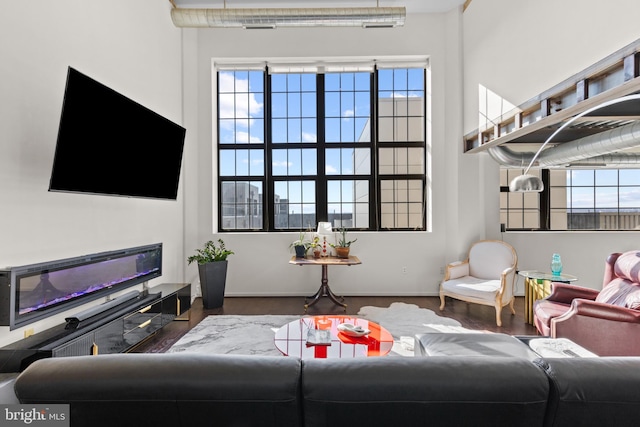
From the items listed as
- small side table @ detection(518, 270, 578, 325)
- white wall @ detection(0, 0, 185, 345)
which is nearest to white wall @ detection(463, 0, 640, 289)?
small side table @ detection(518, 270, 578, 325)

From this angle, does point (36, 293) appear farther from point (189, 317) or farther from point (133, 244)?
point (189, 317)

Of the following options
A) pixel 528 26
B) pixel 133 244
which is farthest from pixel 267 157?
pixel 528 26

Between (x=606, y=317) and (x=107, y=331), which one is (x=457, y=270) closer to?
(x=606, y=317)

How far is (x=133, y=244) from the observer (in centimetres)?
350

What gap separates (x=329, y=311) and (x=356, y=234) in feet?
4.28

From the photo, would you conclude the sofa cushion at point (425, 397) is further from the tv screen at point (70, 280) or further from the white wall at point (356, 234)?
the white wall at point (356, 234)

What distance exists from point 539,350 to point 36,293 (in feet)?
11.2

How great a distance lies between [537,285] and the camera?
365 centimetres

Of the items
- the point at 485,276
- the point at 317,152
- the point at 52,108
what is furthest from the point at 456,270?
the point at 52,108

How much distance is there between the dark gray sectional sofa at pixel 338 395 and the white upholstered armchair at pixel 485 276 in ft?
9.77

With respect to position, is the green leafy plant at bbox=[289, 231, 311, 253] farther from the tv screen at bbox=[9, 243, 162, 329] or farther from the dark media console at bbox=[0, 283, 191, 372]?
the tv screen at bbox=[9, 243, 162, 329]

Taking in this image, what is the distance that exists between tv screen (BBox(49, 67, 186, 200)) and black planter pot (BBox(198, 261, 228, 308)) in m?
1.17

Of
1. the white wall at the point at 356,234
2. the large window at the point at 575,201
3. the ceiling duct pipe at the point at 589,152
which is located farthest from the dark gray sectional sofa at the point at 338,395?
the large window at the point at 575,201

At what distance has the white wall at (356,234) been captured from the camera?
16.1 feet
